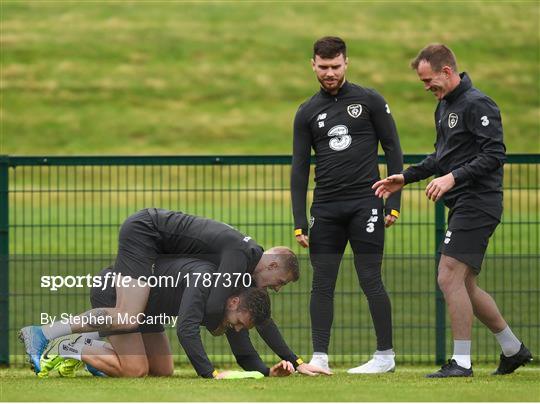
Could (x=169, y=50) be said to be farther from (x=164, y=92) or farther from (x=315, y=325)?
(x=315, y=325)

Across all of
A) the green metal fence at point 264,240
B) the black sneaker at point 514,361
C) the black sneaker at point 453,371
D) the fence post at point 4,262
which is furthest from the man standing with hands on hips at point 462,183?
the fence post at point 4,262

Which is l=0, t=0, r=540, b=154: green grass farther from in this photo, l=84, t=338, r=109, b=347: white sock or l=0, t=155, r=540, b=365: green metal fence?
l=84, t=338, r=109, b=347: white sock

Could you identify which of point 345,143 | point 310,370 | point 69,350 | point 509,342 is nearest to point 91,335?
point 69,350

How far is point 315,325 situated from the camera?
873 centimetres

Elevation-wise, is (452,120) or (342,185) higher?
(452,120)

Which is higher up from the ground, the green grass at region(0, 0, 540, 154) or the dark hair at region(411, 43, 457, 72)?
the green grass at region(0, 0, 540, 154)

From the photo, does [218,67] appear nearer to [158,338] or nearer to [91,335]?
[158,338]

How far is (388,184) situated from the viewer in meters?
8.38

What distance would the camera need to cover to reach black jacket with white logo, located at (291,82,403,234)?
8.66 m

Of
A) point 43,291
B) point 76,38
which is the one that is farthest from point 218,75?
point 43,291

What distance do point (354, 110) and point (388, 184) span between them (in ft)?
1.94

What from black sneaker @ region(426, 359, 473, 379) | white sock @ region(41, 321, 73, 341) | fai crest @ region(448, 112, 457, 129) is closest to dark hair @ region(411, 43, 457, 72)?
fai crest @ region(448, 112, 457, 129)

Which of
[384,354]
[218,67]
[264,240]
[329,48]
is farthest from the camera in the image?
[218,67]

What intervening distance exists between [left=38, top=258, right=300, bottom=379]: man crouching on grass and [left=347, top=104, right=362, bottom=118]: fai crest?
129cm
